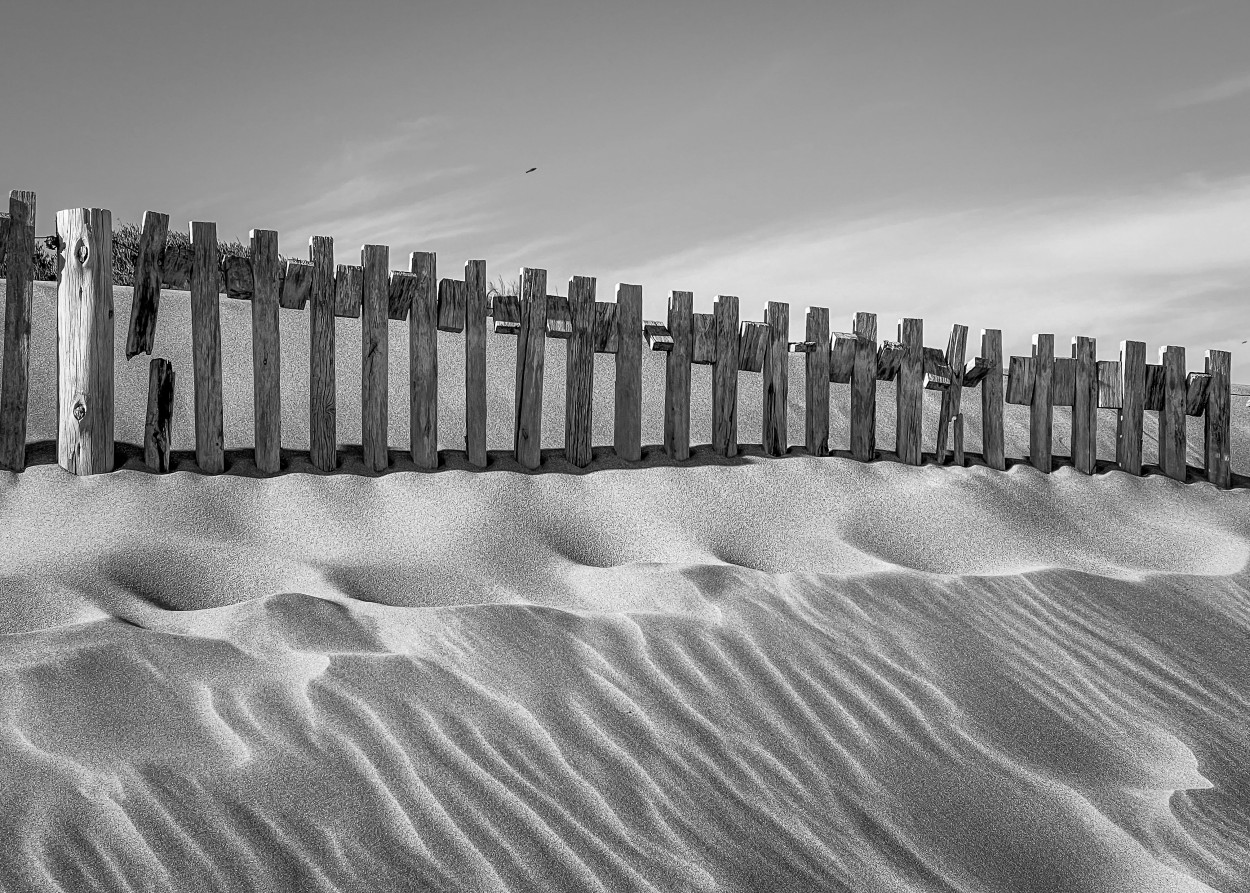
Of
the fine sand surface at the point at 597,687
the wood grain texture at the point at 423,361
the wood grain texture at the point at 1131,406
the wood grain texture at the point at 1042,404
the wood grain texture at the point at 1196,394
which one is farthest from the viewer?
the wood grain texture at the point at 1196,394

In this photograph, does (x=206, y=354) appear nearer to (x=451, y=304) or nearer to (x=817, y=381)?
(x=451, y=304)

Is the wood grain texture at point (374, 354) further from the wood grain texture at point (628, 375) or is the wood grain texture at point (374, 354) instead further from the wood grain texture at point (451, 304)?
the wood grain texture at point (628, 375)

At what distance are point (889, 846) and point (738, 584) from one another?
1361 mm

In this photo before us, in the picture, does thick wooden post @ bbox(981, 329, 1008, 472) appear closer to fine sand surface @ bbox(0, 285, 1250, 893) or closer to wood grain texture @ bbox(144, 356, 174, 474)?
fine sand surface @ bbox(0, 285, 1250, 893)

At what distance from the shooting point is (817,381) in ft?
19.7

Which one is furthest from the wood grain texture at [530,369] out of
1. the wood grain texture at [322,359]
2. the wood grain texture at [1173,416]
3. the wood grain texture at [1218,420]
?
the wood grain texture at [1218,420]

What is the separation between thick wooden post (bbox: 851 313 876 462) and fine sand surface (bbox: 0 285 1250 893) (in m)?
0.83

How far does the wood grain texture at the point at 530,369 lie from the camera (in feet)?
17.7

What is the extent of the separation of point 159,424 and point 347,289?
42.0 inches

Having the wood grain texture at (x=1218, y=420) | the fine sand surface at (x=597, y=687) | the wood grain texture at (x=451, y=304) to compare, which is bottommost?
the fine sand surface at (x=597, y=687)

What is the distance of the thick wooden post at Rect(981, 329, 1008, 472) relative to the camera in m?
6.29

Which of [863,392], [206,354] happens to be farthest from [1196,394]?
[206,354]

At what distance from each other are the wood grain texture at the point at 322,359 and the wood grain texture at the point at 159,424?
25.2 inches

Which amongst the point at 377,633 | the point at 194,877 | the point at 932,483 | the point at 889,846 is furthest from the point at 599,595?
the point at 932,483
